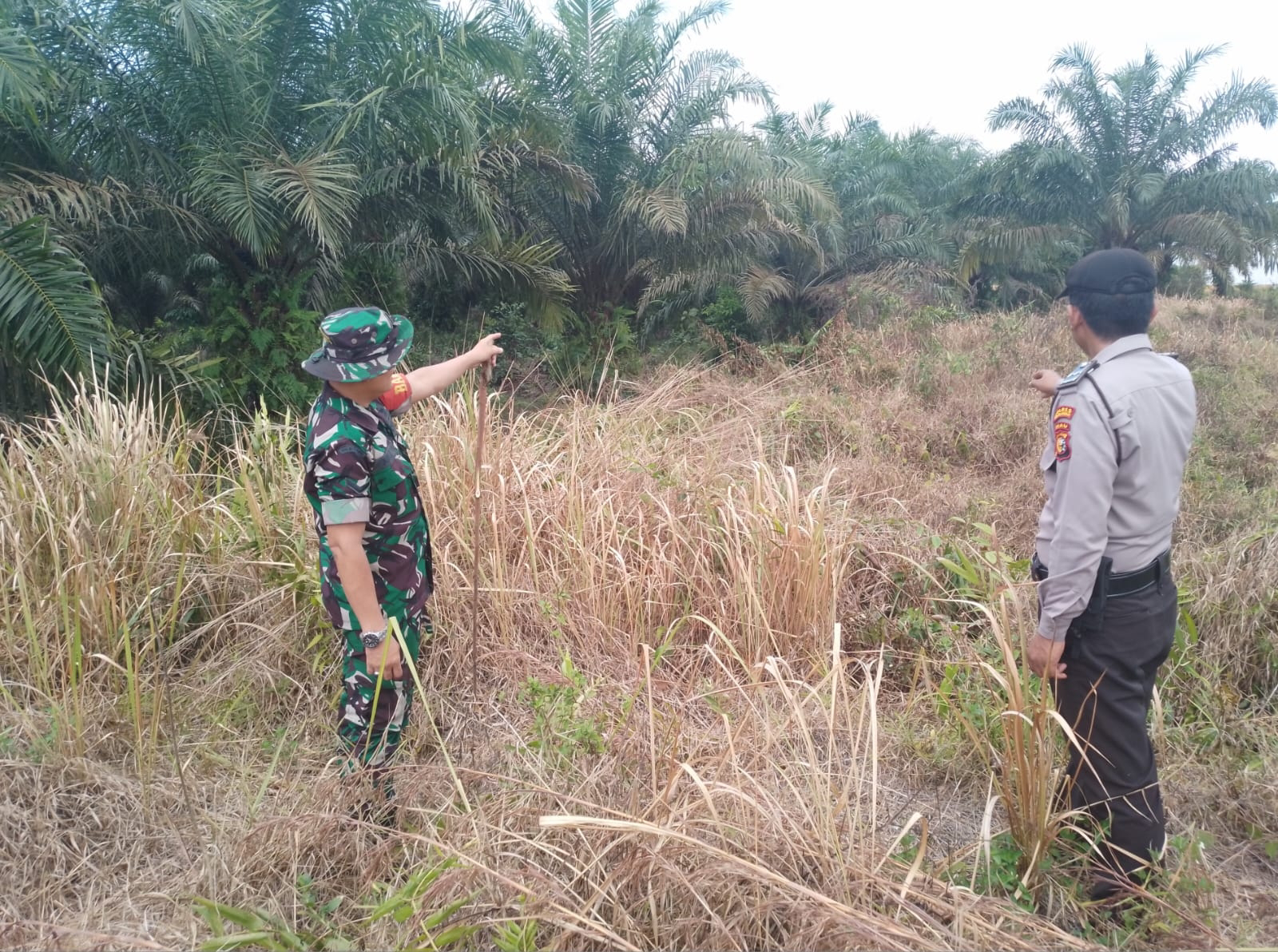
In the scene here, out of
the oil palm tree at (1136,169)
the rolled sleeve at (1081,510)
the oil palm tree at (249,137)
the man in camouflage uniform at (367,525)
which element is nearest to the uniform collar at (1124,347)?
the rolled sleeve at (1081,510)

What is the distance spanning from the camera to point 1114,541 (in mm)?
1978

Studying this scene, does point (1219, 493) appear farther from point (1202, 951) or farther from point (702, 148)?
point (702, 148)

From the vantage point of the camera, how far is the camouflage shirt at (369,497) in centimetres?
215

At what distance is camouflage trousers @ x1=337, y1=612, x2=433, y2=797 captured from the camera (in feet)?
7.70

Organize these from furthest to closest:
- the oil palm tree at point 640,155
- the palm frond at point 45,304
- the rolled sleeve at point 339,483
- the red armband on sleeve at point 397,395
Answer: the oil palm tree at point 640,155
the palm frond at point 45,304
the red armband on sleeve at point 397,395
the rolled sleeve at point 339,483

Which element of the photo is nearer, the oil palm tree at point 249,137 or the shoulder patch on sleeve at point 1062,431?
the shoulder patch on sleeve at point 1062,431

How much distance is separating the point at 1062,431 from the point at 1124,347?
0.78ft

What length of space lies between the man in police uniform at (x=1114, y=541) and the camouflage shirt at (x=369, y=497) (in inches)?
63.7

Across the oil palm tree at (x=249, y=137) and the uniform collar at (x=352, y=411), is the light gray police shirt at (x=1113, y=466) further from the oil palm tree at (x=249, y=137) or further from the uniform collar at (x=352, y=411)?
the oil palm tree at (x=249, y=137)

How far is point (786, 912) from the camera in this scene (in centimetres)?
182

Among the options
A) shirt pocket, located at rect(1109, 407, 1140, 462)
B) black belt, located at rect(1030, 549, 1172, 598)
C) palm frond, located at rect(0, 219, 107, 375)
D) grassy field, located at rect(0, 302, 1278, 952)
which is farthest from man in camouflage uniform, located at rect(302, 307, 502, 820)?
palm frond, located at rect(0, 219, 107, 375)

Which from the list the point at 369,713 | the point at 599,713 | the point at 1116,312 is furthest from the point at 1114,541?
the point at 369,713

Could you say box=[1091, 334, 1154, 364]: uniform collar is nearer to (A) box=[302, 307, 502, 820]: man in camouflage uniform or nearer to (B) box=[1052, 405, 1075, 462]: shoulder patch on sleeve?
(B) box=[1052, 405, 1075, 462]: shoulder patch on sleeve

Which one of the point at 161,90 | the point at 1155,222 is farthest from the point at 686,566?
the point at 1155,222
